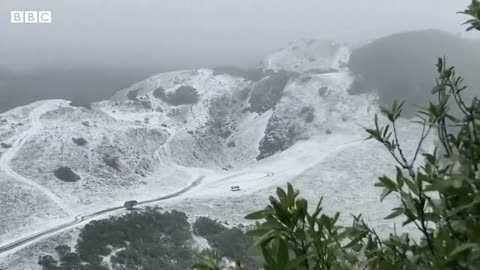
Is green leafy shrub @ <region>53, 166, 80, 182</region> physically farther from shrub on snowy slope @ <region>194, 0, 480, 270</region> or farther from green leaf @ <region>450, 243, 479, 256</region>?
green leaf @ <region>450, 243, 479, 256</region>

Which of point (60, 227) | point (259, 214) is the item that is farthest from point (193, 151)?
point (259, 214)

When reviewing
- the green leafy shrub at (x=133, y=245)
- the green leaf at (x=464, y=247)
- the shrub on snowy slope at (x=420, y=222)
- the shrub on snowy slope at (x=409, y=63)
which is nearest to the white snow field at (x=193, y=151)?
the green leafy shrub at (x=133, y=245)

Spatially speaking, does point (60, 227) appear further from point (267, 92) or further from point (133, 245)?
point (267, 92)

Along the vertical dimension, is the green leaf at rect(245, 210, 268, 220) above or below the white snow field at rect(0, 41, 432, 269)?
above

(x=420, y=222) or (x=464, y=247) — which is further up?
(x=464, y=247)

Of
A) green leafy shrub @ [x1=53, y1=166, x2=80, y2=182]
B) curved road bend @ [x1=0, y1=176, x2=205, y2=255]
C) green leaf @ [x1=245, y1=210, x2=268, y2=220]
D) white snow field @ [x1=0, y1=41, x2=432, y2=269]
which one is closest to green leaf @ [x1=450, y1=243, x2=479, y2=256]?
green leaf @ [x1=245, y1=210, x2=268, y2=220]

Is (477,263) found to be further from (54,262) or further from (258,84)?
(258,84)

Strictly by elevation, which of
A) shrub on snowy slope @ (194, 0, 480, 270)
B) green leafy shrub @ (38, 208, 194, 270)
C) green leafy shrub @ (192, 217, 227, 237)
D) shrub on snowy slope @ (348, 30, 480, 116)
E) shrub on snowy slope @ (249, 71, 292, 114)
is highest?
shrub on snowy slope @ (194, 0, 480, 270)
